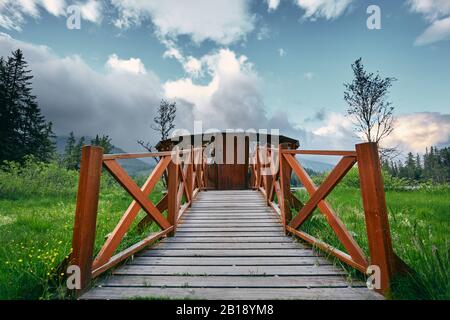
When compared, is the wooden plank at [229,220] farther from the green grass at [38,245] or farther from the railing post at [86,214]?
the railing post at [86,214]

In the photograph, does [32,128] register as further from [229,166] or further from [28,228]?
[28,228]

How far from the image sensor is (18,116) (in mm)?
22984

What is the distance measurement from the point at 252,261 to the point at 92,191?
1696 millimetres

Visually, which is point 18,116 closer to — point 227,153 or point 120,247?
point 227,153

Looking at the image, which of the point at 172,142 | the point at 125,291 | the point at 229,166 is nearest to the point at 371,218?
the point at 125,291

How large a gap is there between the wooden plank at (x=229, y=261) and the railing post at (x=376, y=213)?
69cm

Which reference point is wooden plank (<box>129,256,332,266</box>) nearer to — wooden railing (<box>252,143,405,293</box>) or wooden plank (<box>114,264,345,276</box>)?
wooden plank (<box>114,264,345,276</box>)

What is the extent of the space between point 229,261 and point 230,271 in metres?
0.28

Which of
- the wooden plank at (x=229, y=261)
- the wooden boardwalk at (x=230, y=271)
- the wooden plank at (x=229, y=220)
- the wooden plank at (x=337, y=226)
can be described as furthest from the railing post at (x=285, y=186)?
the wooden plank at (x=229, y=261)

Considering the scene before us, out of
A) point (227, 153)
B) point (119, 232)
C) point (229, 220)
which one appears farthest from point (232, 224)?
point (227, 153)

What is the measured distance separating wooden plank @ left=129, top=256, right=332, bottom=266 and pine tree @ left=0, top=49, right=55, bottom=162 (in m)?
24.4

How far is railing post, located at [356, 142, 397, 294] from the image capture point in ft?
6.21

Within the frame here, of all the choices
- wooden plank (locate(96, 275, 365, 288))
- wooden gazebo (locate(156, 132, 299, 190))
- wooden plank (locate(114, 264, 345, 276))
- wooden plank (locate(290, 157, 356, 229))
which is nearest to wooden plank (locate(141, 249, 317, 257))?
wooden plank (locate(114, 264, 345, 276))
